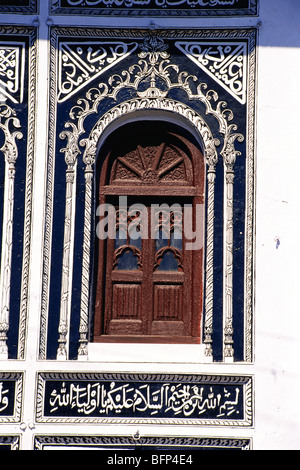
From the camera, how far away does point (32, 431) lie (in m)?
7.38

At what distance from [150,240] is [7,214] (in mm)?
1629

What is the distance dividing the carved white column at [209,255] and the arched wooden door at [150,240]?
6.0 inches

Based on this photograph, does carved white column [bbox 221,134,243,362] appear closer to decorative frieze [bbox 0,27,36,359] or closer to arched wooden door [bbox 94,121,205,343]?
arched wooden door [bbox 94,121,205,343]

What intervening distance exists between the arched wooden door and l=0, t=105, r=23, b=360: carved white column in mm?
989

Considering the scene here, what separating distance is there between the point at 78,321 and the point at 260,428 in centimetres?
227

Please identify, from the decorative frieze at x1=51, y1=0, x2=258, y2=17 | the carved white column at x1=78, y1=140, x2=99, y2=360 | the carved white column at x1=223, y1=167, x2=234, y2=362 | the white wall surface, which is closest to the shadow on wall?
the white wall surface

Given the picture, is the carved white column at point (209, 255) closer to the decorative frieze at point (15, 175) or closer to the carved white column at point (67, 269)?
the carved white column at point (67, 269)

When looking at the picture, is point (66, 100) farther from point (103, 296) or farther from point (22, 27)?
point (103, 296)

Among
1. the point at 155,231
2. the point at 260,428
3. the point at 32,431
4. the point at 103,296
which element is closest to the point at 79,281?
the point at 103,296

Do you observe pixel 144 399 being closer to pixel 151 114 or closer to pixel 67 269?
pixel 67 269

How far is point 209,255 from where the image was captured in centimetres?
767

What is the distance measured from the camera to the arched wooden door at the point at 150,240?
778cm

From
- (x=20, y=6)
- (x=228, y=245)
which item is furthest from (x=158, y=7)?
(x=228, y=245)

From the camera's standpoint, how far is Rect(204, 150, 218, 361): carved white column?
756 centimetres
